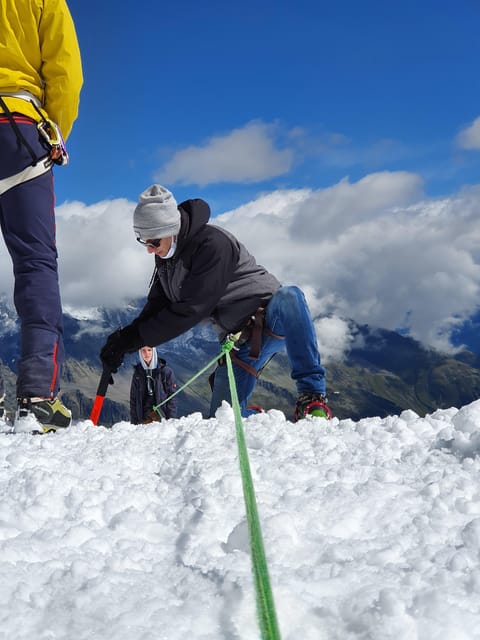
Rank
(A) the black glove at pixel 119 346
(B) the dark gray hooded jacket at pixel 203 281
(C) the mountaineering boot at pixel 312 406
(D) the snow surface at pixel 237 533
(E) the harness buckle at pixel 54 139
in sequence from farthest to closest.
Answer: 1. (A) the black glove at pixel 119 346
2. (B) the dark gray hooded jacket at pixel 203 281
3. (C) the mountaineering boot at pixel 312 406
4. (E) the harness buckle at pixel 54 139
5. (D) the snow surface at pixel 237 533

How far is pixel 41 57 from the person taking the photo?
12.2 ft

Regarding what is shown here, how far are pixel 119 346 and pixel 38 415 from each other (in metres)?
1.72

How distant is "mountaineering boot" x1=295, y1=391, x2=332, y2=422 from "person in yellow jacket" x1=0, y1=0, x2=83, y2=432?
2.13 meters

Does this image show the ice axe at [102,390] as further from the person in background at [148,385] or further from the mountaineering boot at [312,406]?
the person in background at [148,385]

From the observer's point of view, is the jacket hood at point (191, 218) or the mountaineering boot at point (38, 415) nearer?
→ the mountaineering boot at point (38, 415)

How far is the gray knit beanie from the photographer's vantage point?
4969mm

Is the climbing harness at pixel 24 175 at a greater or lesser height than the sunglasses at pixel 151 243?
lesser

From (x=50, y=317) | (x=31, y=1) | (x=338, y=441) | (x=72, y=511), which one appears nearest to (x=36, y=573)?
(x=72, y=511)

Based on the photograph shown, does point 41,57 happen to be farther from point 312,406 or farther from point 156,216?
point 312,406

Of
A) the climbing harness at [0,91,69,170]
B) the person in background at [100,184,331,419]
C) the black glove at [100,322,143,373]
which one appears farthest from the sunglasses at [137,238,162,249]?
the climbing harness at [0,91,69,170]

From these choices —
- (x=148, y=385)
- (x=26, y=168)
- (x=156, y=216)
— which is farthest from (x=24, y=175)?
(x=148, y=385)

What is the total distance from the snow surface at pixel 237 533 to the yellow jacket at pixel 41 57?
2226 mm

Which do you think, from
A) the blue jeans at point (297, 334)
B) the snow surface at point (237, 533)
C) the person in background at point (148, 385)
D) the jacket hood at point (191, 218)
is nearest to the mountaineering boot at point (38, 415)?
the snow surface at point (237, 533)

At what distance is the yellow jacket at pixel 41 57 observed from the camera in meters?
3.52
